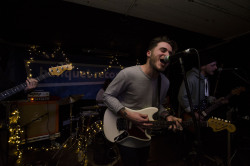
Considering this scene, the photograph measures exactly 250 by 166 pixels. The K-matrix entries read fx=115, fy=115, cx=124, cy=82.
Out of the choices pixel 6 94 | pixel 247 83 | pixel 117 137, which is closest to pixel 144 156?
pixel 117 137

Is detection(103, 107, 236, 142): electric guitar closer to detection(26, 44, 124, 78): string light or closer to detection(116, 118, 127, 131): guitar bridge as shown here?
detection(116, 118, 127, 131): guitar bridge

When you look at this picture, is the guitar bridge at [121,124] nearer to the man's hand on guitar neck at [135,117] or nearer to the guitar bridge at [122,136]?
the guitar bridge at [122,136]

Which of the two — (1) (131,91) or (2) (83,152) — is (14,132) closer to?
(2) (83,152)

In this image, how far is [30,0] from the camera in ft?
7.22

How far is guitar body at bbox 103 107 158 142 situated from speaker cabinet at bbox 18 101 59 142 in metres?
3.15

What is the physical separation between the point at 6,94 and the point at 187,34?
15.8ft

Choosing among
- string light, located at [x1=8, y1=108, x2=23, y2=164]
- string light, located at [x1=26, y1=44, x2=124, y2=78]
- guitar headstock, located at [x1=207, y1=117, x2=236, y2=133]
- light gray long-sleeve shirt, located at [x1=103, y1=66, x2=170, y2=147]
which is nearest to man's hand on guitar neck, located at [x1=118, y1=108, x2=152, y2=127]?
light gray long-sleeve shirt, located at [x1=103, y1=66, x2=170, y2=147]

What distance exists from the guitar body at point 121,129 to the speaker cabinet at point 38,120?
10.3ft

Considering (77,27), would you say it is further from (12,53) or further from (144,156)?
(144,156)

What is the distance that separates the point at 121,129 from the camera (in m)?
1.61

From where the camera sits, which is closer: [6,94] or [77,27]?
[6,94]

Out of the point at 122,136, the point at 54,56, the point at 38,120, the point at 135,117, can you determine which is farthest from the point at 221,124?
the point at 54,56

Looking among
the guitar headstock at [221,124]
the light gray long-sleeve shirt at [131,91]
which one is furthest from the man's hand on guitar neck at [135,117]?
the guitar headstock at [221,124]

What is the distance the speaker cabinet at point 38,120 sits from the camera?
3.53 meters
